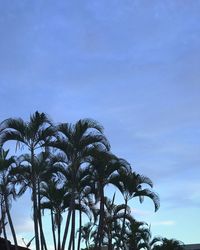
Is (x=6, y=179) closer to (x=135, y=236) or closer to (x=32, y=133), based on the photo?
(x=32, y=133)

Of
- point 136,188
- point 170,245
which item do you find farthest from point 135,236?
point 136,188

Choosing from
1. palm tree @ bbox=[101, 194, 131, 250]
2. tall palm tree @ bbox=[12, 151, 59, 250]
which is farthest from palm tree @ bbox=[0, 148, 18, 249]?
palm tree @ bbox=[101, 194, 131, 250]

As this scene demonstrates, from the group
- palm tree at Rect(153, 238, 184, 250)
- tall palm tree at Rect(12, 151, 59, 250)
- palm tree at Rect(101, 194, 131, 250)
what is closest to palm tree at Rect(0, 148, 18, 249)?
tall palm tree at Rect(12, 151, 59, 250)

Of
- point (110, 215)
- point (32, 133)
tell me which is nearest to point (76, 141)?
point (32, 133)

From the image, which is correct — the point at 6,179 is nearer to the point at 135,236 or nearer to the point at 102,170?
the point at 102,170

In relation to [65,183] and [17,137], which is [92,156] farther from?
[17,137]

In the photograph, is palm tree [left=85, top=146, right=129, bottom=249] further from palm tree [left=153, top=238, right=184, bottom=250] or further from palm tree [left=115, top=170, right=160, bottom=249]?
palm tree [left=153, top=238, right=184, bottom=250]

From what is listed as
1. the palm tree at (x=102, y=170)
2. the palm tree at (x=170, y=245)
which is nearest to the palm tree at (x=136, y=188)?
the palm tree at (x=102, y=170)

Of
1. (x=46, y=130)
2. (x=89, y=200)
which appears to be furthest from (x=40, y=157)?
(x=89, y=200)

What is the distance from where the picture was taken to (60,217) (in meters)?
22.8

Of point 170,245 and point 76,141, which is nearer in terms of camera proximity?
point 76,141

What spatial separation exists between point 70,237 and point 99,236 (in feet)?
6.93

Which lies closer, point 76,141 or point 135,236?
point 76,141

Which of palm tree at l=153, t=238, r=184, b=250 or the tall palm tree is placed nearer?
the tall palm tree
